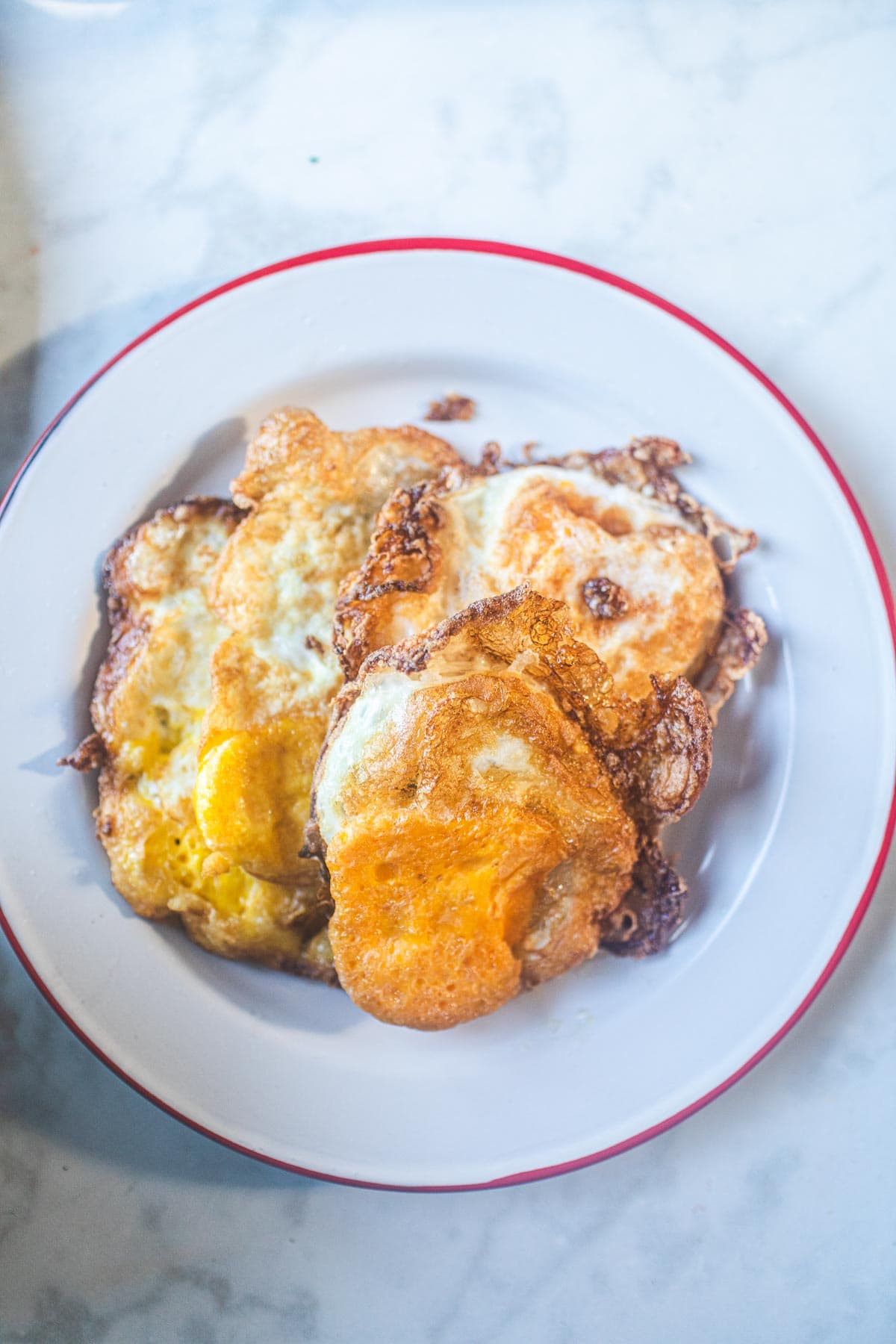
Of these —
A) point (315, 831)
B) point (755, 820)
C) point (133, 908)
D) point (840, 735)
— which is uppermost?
point (840, 735)

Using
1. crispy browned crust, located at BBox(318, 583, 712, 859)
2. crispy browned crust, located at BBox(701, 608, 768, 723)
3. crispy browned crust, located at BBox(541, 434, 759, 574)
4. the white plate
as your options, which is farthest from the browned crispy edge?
crispy browned crust, located at BBox(541, 434, 759, 574)

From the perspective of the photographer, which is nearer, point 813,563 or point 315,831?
point 315,831

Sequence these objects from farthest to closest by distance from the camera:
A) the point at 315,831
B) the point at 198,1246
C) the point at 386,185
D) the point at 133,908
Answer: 1. the point at 386,185
2. the point at 198,1246
3. the point at 133,908
4. the point at 315,831

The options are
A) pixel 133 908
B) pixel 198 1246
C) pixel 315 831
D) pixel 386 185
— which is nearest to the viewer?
pixel 315 831

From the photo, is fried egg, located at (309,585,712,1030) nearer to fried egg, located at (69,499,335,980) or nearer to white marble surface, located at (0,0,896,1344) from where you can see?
fried egg, located at (69,499,335,980)

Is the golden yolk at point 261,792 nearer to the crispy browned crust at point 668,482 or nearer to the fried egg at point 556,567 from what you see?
the fried egg at point 556,567

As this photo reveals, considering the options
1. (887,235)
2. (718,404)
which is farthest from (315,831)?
(887,235)

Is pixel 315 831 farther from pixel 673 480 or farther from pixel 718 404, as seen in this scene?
pixel 718 404
